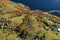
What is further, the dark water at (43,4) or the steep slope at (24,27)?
the dark water at (43,4)

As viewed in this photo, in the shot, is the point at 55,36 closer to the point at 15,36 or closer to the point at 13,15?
the point at 15,36

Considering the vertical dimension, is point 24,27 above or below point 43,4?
above

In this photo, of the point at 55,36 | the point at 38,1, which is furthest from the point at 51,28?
the point at 38,1

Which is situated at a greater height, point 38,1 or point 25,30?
point 25,30

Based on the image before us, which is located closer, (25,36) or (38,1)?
(25,36)

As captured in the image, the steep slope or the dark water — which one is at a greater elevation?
the steep slope

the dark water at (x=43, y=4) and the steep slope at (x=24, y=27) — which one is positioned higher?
the steep slope at (x=24, y=27)

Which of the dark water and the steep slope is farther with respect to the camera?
the dark water

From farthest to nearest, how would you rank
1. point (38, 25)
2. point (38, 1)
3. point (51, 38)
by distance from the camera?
point (38, 1) → point (38, 25) → point (51, 38)

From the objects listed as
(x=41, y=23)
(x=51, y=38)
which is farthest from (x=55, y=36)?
(x=41, y=23)

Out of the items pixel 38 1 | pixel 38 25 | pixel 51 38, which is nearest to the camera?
pixel 51 38
